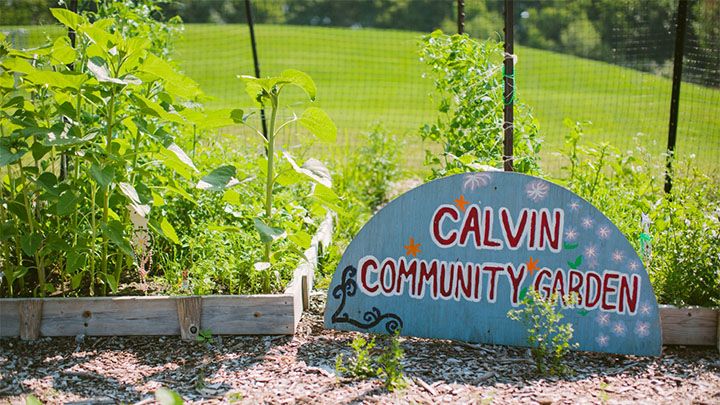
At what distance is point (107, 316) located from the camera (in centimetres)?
416

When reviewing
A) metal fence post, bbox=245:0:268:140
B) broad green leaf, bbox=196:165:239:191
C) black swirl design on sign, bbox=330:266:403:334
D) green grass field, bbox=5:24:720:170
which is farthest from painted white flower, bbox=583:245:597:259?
green grass field, bbox=5:24:720:170

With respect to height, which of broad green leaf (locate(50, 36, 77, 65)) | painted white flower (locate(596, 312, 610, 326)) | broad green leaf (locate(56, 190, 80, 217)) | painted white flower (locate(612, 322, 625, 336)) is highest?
broad green leaf (locate(50, 36, 77, 65))

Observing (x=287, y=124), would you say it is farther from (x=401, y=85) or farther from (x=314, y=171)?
(x=401, y=85)

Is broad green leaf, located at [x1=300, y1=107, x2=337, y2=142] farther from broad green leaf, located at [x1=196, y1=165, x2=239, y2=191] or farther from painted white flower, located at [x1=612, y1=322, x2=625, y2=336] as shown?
painted white flower, located at [x1=612, y1=322, x2=625, y2=336]

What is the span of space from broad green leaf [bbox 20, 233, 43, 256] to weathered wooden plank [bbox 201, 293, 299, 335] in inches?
34.9

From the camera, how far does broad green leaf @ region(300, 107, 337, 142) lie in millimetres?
4141

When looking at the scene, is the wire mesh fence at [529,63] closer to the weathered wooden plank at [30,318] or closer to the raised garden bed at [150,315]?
the raised garden bed at [150,315]

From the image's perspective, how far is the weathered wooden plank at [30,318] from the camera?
414 cm

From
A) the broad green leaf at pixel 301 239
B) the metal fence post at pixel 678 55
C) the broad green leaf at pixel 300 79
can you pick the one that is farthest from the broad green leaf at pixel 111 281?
the metal fence post at pixel 678 55

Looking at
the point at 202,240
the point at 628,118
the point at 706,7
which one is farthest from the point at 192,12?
the point at 202,240

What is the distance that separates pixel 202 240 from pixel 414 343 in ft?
4.64

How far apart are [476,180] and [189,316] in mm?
1595

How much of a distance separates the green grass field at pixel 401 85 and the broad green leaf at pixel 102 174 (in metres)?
5.37

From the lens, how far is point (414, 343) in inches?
161
